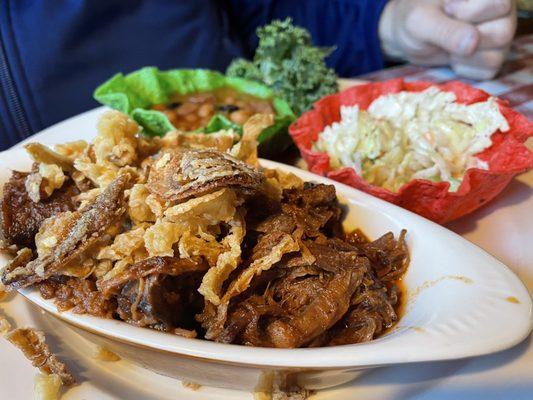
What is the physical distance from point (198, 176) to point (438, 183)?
3.01ft

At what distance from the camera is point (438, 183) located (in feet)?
5.57

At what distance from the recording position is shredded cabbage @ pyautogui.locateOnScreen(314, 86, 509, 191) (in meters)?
2.02

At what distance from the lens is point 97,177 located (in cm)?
142

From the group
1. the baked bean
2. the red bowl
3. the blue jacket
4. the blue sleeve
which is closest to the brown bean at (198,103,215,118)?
the baked bean

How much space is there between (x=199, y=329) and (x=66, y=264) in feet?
1.17

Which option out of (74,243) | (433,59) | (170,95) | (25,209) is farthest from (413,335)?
(433,59)

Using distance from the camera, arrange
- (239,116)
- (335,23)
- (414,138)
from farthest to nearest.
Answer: (335,23) → (239,116) → (414,138)

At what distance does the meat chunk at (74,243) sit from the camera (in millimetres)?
1190

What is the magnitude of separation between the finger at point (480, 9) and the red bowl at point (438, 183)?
0.75 metres

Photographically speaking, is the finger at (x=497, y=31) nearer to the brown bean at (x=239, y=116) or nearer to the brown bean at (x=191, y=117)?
the brown bean at (x=239, y=116)

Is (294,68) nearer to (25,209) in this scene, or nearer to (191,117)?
(191,117)

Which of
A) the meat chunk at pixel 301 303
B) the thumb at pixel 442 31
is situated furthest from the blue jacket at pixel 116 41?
the meat chunk at pixel 301 303

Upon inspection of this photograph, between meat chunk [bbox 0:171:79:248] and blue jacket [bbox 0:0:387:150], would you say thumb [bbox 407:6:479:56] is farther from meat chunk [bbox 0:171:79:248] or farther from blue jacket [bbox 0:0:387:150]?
meat chunk [bbox 0:171:79:248]

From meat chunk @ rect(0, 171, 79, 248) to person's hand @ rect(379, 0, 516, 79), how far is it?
2.34 meters
